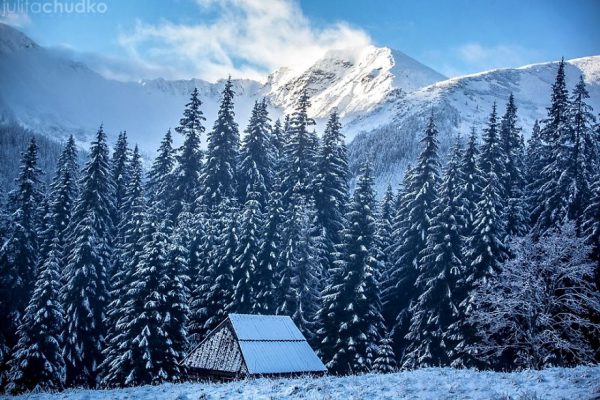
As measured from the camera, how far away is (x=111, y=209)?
48344mm

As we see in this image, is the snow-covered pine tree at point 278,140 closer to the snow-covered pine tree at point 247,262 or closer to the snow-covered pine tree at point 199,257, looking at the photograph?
the snow-covered pine tree at point 199,257

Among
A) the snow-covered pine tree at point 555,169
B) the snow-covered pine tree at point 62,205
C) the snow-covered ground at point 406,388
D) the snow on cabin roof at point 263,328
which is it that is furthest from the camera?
the snow-covered pine tree at point 62,205

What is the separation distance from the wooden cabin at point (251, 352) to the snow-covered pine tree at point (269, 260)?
22.5 feet

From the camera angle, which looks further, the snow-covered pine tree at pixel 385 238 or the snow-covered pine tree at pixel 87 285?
the snow-covered pine tree at pixel 385 238

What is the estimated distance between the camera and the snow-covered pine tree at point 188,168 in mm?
50209

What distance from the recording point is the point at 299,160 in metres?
50.6

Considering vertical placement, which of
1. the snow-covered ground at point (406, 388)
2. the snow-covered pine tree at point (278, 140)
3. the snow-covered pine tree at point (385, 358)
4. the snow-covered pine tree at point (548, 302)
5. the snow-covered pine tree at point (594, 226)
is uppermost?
the snow-covered pine tree at point (278, 140)

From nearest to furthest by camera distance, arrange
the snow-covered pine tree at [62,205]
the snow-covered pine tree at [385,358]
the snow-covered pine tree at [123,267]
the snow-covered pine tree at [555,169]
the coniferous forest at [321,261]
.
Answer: the coniferous forest at [321,261], the snow-covered pine tree at [123,267], the snow-covered pine tree at [385,358], the snow-covered pine tree at [555,169], the snow-covered pine tree at [62,205]

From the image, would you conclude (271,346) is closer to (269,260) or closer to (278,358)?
(278,358)

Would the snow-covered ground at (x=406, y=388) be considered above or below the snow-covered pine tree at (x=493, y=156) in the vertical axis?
below

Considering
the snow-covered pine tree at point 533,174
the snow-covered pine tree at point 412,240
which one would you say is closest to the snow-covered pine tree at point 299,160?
the snow-covered pine tree at point 412,240

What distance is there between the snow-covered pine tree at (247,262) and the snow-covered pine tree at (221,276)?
1.51 feet

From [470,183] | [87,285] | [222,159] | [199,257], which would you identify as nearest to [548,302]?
[470,183]

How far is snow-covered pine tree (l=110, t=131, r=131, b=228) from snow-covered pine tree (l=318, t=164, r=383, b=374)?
75.2 feet
